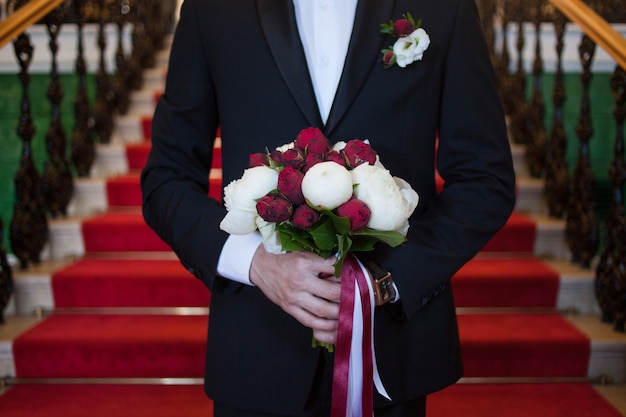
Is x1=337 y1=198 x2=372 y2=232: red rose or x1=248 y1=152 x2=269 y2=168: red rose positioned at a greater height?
x1=248 y1=152 x2=269 y2=168: red rose

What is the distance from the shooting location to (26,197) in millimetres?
3203

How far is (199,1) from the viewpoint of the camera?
4.02 ft

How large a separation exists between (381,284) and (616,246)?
7.11 feet

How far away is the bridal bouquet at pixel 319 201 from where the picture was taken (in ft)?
2.95

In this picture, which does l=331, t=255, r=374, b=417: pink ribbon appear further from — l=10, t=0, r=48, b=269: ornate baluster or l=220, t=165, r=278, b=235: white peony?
l=10, t=0, r=48, b=269: ornate baluster

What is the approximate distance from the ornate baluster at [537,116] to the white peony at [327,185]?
317 cm

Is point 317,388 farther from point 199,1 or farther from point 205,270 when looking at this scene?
point 199,1

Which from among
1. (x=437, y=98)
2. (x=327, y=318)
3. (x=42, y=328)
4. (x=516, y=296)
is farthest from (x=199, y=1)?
(x=516, y=296)

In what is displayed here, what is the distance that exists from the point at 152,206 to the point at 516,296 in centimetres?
232

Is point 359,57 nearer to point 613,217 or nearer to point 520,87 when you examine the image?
point 613,217

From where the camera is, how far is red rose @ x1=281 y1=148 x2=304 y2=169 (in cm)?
95

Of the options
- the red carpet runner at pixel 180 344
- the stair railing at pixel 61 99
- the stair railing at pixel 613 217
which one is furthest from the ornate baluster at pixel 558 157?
the stair railing at pixel 61 99

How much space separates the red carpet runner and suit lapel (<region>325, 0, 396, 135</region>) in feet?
5.42

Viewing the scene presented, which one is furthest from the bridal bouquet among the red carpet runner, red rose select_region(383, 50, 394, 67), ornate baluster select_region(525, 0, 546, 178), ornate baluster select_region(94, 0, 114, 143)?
ornate baluster select_region(94, 0, 114, 143)
